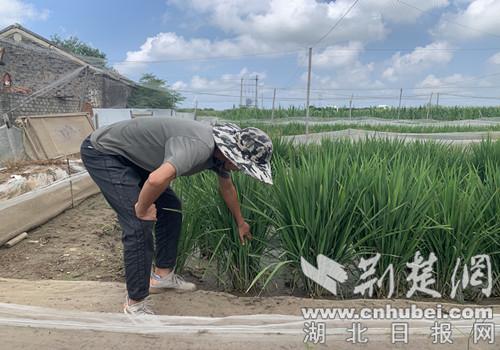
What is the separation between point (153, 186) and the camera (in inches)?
66.5

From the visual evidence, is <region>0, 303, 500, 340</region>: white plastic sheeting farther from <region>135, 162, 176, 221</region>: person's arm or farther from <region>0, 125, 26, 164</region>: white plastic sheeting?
<region>0, 125, 26, 164</region>: white plastic sheeting

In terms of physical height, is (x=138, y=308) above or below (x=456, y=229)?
below

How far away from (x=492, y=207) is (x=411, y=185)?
1.54 feet

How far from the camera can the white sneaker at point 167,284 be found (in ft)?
7.78

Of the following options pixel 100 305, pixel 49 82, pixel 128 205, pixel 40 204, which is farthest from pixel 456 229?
pixel 49 82

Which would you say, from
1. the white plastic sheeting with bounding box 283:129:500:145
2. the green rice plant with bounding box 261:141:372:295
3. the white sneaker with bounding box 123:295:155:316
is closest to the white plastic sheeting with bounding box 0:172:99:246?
the white sneaker with bounding box 123:295:155:316

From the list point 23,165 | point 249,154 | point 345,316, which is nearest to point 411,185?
point 345,316

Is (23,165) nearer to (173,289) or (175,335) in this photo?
(173,289)

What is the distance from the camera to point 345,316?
2.04 metres

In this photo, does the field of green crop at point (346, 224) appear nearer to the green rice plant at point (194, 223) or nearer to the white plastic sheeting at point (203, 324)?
the green rice plant at point (194, 223)

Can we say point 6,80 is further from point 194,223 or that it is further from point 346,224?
point 346,224

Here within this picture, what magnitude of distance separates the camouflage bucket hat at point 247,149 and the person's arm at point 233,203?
27 cm

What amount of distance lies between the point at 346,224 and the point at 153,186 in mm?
1093

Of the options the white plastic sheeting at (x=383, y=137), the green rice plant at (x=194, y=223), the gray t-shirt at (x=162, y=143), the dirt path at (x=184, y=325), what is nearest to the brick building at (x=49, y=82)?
the white plastic sheeting at (x=383, y=137)
